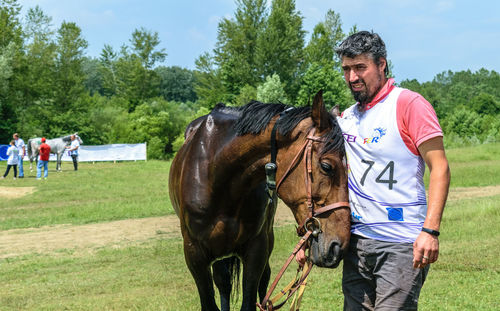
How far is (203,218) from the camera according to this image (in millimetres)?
3988

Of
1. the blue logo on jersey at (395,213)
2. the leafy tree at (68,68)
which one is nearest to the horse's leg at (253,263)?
the blue logo on jersey at (395,213)

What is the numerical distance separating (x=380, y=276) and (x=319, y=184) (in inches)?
24.0

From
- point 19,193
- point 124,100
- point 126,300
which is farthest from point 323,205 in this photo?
point 124,100

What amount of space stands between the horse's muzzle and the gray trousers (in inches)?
7.8

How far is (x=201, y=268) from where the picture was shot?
4230 millimetres

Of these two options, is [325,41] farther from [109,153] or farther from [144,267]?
[144,267]

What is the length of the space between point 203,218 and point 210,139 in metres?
0.64

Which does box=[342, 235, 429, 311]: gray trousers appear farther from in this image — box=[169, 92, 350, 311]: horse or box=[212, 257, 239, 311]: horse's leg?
box=[212, 257, 239, 311]: horse's leg

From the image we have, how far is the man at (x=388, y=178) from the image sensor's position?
8.25ft

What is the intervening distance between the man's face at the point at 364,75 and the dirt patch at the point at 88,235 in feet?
22.7

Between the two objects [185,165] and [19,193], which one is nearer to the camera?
[185,165]

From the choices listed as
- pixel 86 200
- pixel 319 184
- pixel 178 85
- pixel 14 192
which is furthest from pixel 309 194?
pixel 178 85

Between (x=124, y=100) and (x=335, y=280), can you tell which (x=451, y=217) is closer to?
(x=335, y=280)

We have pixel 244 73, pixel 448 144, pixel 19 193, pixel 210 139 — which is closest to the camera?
pixel 210 139
